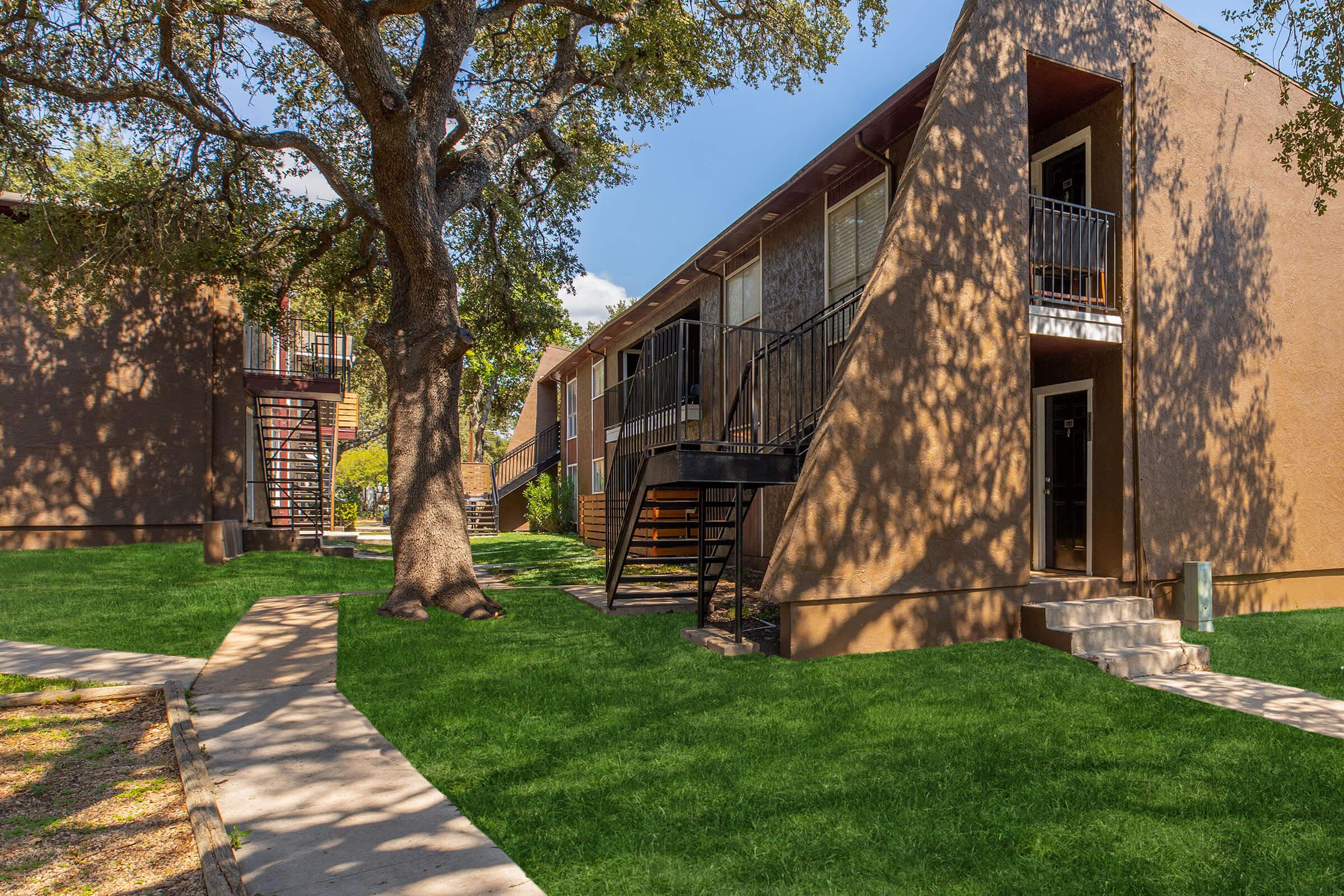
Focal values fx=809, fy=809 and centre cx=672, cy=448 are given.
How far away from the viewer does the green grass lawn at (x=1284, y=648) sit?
6.38m

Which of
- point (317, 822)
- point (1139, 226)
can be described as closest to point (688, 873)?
point (317, 822)

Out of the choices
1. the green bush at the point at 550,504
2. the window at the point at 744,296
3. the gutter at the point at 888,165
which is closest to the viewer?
the gutter at the point at 888,165

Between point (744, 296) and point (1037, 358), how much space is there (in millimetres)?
5255

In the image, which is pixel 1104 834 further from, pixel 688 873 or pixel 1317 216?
pixel 1317 216

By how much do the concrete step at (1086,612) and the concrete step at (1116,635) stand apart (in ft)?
0.44

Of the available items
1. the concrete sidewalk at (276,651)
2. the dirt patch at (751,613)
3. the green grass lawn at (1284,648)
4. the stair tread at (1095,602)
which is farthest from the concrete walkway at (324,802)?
the green grass lawn at (1284,648)

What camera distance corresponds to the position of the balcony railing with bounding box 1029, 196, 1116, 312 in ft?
27.9

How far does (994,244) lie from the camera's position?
7574 mm

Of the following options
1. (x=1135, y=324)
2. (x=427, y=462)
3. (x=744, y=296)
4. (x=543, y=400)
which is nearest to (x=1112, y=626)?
(x=1135, y=324)

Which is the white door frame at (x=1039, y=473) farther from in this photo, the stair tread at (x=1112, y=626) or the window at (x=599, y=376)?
the window at (x=599, y=376)

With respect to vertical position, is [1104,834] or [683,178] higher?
[683,178]

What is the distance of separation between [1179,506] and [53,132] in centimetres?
1424

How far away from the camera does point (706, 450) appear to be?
26.1ft

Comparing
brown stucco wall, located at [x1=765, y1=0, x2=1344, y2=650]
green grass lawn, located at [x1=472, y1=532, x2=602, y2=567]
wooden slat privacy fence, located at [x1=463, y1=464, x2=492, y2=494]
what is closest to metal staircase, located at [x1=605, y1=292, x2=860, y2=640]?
brown stucco wall, located at [x1=765, y1=0, x2=1344, y2=650]
